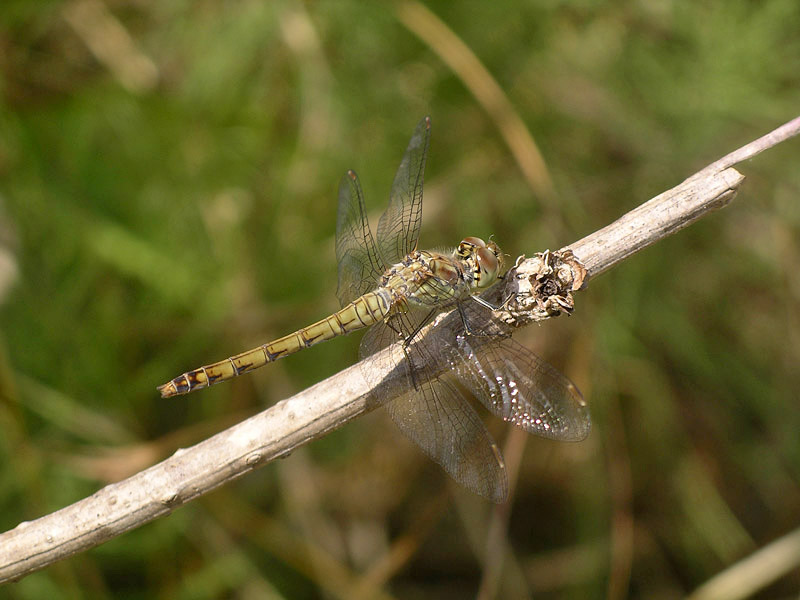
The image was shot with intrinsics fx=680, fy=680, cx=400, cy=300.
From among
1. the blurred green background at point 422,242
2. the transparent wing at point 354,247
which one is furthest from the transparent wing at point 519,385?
the blurred green background at point 422,242

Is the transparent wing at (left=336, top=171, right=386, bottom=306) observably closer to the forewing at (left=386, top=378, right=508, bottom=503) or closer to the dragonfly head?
the dragonfly head

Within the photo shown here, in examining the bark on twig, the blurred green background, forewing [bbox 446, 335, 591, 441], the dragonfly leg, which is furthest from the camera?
the blurred green background

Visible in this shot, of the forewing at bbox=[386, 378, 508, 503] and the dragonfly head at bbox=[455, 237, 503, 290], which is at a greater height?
the dragonfly head at bbox=[455, 237, 503, 290]

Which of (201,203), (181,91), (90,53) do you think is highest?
(90,53)

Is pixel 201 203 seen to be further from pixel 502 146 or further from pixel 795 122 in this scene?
pixel 795 122

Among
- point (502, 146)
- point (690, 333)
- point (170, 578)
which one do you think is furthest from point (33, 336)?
point (690, 333)

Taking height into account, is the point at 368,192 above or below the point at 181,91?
below

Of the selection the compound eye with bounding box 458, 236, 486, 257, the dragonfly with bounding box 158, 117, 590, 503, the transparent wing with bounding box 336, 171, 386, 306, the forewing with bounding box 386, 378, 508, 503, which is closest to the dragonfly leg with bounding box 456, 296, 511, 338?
the dragonfly with bounding box 158, 117, 590, 503
